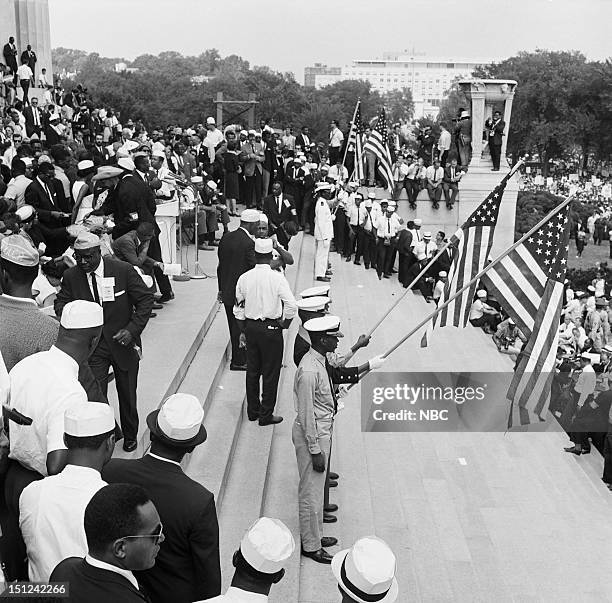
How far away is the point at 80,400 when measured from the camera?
147 inches

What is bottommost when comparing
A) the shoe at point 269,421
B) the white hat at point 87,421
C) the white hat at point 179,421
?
the shoe at point 269,421

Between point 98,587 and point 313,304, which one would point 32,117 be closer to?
point 313,304

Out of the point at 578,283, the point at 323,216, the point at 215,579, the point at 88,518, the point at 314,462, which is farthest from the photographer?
the point at 578,283

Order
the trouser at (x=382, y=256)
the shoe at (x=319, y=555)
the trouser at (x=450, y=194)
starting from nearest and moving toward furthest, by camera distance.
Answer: the shoe at (x=319, y=555) → the trouser at (x=382, y=256) → the trouser at (x=450, y=194)

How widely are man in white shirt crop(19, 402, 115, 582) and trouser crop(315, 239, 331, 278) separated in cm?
1213

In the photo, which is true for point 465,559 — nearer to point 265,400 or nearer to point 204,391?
point 265,400

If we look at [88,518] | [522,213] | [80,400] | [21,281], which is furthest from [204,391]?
[522,213]

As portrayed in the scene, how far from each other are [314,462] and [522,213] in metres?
37.0

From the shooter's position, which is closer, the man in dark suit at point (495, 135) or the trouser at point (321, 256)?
the trouser at point (321, 256)

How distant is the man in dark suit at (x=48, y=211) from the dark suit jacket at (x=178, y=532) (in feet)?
19.3

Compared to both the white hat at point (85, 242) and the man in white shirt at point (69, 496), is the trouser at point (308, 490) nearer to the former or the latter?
the white hat at point (85, 242)

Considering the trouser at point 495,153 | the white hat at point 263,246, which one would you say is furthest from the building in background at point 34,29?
the white hat at point 263,246

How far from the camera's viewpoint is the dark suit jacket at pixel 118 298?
5.70 metres

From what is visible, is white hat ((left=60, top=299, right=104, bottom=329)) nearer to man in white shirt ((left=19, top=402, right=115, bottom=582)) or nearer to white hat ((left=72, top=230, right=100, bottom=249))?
man in white shirt ((left=19, top=402, right=115, bottom=582))
